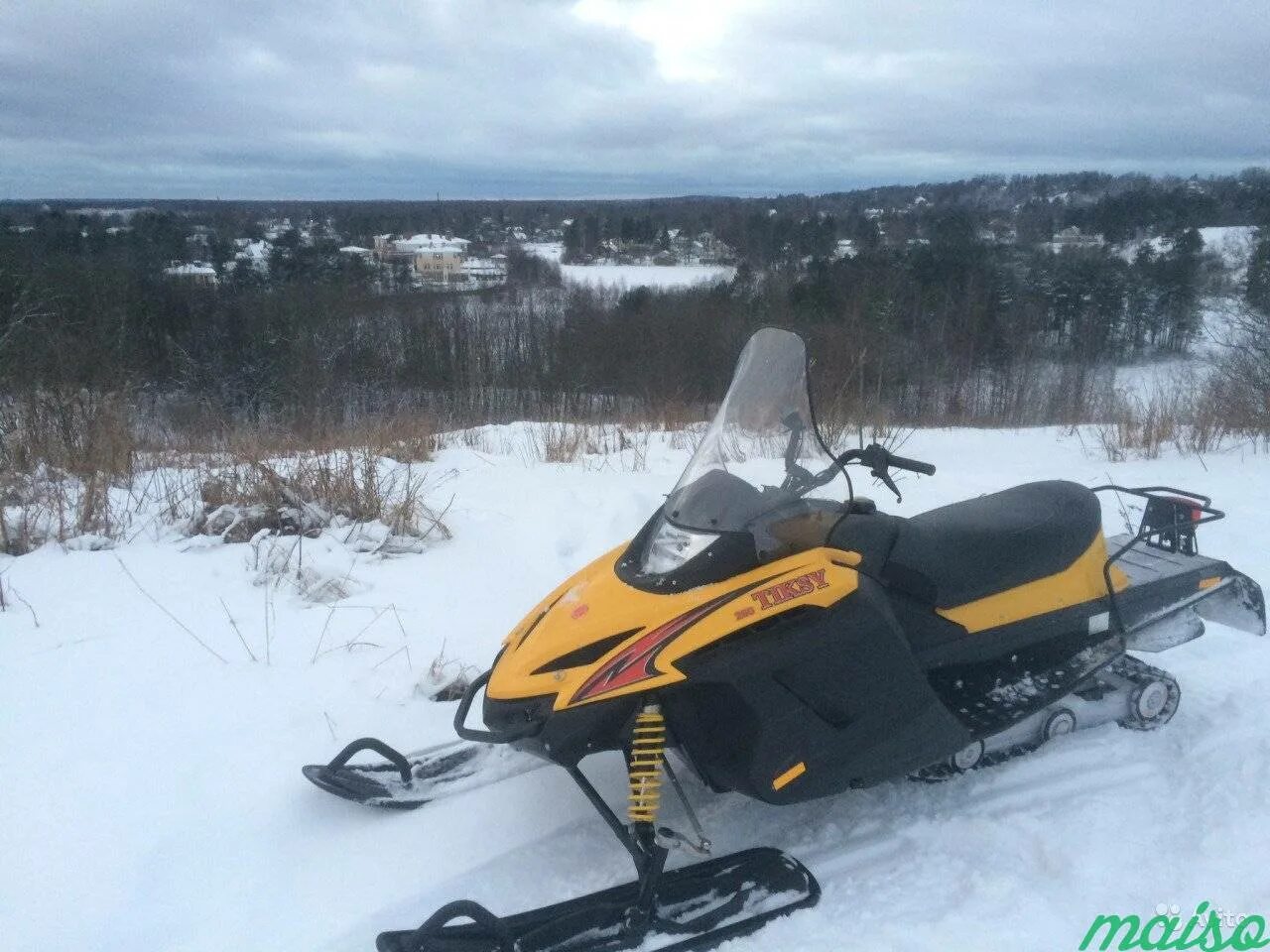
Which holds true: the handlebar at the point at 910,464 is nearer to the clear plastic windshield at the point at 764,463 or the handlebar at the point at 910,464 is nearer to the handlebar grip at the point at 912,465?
the handlebar grip at the point at 912,465

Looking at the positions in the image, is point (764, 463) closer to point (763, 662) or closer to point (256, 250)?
point (763, 662)

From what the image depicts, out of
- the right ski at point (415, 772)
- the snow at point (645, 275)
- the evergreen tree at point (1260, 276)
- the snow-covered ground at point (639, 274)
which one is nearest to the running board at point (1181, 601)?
the right ski at point (415, 772)

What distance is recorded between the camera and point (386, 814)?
233cm

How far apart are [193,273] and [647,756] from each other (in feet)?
113

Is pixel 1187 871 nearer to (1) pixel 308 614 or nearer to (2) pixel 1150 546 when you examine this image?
(2) pixel 1150 546

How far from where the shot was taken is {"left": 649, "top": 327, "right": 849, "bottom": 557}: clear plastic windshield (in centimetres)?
214

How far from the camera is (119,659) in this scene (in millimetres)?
3045

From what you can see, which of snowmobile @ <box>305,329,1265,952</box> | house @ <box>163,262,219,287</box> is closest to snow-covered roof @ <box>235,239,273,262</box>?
house @ <box>163,262,219,287</box>

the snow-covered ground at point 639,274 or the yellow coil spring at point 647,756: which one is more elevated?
the snow-covered ground at point 639,274

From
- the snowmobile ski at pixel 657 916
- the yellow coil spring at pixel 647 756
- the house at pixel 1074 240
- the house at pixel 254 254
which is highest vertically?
the house at pixel 1074 240

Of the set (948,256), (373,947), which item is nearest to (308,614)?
(373,947)

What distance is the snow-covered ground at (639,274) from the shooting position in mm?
39781

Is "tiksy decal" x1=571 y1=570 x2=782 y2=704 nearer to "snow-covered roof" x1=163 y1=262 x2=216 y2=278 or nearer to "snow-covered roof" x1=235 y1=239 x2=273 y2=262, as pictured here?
"snow-covered roof" x1=163 y1=262 x2=216 y2=278

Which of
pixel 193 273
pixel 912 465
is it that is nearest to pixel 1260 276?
pixel 912 465
